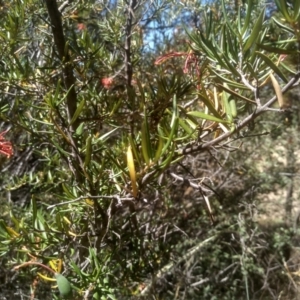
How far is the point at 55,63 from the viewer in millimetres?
947

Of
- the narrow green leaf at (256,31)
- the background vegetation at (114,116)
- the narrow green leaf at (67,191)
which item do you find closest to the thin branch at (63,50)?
the background vegetation at (114,116)

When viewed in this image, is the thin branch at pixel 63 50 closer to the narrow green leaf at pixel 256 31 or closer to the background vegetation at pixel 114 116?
the background vegetation at pixel 114 116

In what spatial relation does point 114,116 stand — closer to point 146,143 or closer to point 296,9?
point 146,143

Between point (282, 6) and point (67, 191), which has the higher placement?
point (282, 6)

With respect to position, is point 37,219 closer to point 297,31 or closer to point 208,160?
point 297,31

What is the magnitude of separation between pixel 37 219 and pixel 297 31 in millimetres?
535

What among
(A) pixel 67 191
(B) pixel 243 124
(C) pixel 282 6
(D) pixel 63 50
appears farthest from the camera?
(D) pixel 63 50

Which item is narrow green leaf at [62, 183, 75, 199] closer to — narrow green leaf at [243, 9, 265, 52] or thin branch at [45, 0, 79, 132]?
thin branch at [45, 0, 79, 132]

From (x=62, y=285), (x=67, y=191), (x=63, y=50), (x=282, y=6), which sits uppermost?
(x=63, y=50)

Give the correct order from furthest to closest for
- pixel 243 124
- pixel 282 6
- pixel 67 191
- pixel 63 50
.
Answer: pixel 63 50
pixel 67 191
pixel 243 124
pixel 282 6

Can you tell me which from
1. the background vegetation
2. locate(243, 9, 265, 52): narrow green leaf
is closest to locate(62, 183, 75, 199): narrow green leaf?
the background vegetation

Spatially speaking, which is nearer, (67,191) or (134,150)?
(134,150)

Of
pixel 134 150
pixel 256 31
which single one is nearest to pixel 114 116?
pixel 134 150

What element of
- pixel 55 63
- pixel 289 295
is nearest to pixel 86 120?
pixel 55 63
